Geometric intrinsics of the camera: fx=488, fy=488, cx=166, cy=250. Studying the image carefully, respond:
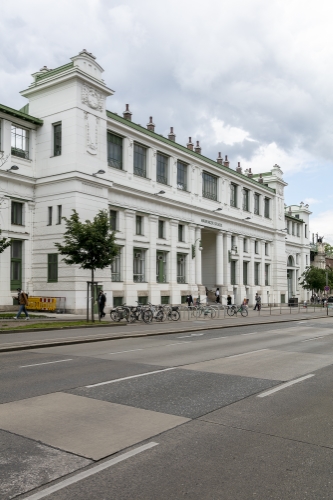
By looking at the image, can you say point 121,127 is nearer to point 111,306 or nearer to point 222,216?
point 111,306

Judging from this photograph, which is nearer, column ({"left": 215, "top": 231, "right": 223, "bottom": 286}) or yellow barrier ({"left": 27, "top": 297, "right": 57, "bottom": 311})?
yellow barrier ({"left": 27, "top": 297, "right": 57, "bottom": 311})

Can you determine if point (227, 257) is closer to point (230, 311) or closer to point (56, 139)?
point (230, 311)

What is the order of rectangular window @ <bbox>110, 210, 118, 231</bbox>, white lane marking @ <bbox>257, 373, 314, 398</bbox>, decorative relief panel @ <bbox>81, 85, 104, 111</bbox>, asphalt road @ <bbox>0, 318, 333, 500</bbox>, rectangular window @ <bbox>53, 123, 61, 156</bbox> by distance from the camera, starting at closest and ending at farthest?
asphalt road @ <bbox>0, 318, 333, 500</bbox>, white lane marking @ <bbox>257, 373, 314, 398</bbox>, decorative relief panel @ <bbox>81, 85, 104, 111</bbox>, rectangular window @ <bbox>53, 123, 61, 156</bbox>, rectangular window @ <bbox>110, 210, 118, 231</bbox>

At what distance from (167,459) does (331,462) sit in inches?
67.8

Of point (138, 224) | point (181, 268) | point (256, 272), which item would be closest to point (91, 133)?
point (138, 224)

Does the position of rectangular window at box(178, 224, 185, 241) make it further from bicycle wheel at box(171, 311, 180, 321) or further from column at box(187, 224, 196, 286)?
bicycle wheel at box(171, 311, 180, 321)

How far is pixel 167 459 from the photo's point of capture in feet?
16.8

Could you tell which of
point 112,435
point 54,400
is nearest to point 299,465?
point 112,435

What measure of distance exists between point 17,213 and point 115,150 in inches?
404

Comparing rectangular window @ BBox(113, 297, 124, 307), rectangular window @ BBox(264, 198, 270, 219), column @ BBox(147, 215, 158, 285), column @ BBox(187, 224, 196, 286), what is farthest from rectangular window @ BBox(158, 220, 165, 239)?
rectangular window @ BBox(264, 198, 270, 219)

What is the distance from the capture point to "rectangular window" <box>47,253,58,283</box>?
35.5m

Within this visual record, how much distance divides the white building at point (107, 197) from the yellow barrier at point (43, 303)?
35.1 inches

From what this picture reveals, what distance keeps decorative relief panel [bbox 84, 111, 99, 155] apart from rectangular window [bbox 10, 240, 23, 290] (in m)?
8.70

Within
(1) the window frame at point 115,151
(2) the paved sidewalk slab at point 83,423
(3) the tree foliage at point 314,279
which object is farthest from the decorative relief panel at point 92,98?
(3) the tree foliage at point 314,279
